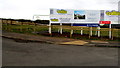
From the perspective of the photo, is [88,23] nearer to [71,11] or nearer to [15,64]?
[71,11]

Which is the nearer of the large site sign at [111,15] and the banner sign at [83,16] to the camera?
the banner sign at [83,16]

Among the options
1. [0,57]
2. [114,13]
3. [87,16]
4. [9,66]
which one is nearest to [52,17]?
[87,16]

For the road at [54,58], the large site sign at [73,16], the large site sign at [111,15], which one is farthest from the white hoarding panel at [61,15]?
the road at [54,58]

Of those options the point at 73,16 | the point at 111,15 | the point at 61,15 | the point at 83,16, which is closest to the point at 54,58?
the point at 61,15

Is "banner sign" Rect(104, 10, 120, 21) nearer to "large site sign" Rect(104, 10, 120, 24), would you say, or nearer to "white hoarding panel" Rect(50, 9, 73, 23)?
"large site sign" Rect(104, 10, 120, 24)

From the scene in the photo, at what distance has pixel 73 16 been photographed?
18359 millimetres

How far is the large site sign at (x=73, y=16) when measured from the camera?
18172 millimetres

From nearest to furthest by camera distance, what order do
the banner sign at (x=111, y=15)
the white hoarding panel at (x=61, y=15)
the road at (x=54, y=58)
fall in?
the road at (x=54, y=58), the white hoarding panel at (x=61, y=15), the banner sign at (x=111, y=15)

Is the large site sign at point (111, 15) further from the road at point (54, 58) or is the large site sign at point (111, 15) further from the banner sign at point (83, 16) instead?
the road at point (54, 58)

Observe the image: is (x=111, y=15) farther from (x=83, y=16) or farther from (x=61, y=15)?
(x=61, y=15)

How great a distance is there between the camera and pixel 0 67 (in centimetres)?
588

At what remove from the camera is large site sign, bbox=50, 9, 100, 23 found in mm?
18172

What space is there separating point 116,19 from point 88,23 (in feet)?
9.68

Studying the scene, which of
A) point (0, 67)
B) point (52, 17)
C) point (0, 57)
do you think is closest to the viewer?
point (0, 67)
